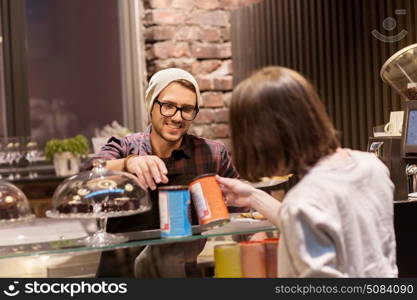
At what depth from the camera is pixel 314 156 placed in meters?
1.44

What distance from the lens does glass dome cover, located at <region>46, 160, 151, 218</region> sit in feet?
5.63

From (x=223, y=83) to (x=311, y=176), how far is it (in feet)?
10.3

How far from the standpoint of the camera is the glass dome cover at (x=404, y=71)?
2.72 meters

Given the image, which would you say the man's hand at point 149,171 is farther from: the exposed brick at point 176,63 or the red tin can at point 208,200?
the exposed brick at point 176,63

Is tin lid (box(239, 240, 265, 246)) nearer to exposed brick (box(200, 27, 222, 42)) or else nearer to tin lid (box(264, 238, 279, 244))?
tin lid (box(264, 238, 279, 244))

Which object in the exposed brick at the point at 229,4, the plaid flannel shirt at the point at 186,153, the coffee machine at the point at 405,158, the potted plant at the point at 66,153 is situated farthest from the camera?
the exposed brick at the point at 229,4

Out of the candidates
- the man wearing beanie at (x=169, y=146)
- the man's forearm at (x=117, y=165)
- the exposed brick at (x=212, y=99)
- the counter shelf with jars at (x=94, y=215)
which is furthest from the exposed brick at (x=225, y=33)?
the counter shelf with jars at (x=94, y=215)

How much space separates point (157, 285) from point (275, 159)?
0.47 m

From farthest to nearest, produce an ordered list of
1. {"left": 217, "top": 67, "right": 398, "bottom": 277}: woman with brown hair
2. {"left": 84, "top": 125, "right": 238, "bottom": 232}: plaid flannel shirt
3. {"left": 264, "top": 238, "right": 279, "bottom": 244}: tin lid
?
{"left": 84, "top": 125, "right": 238, "bottom": 232}: plaid flannel shirt
{"left": 264, "top": 238, "right": 279, "bottom": 244}: tin lid
{"left": 217, "top": 67, "right": 398, "bottom": 277}: woman with brown hair

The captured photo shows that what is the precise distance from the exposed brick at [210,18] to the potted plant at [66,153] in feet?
3.15

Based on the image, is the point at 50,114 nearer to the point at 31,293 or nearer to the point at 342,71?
the point at 342,71

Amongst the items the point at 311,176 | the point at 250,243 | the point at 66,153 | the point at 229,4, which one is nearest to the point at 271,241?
the point at 250,243

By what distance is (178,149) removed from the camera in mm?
2598

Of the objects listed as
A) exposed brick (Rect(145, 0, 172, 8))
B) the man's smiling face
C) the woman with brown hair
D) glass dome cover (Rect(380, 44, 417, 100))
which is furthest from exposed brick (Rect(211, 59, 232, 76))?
the woman with brown hair
